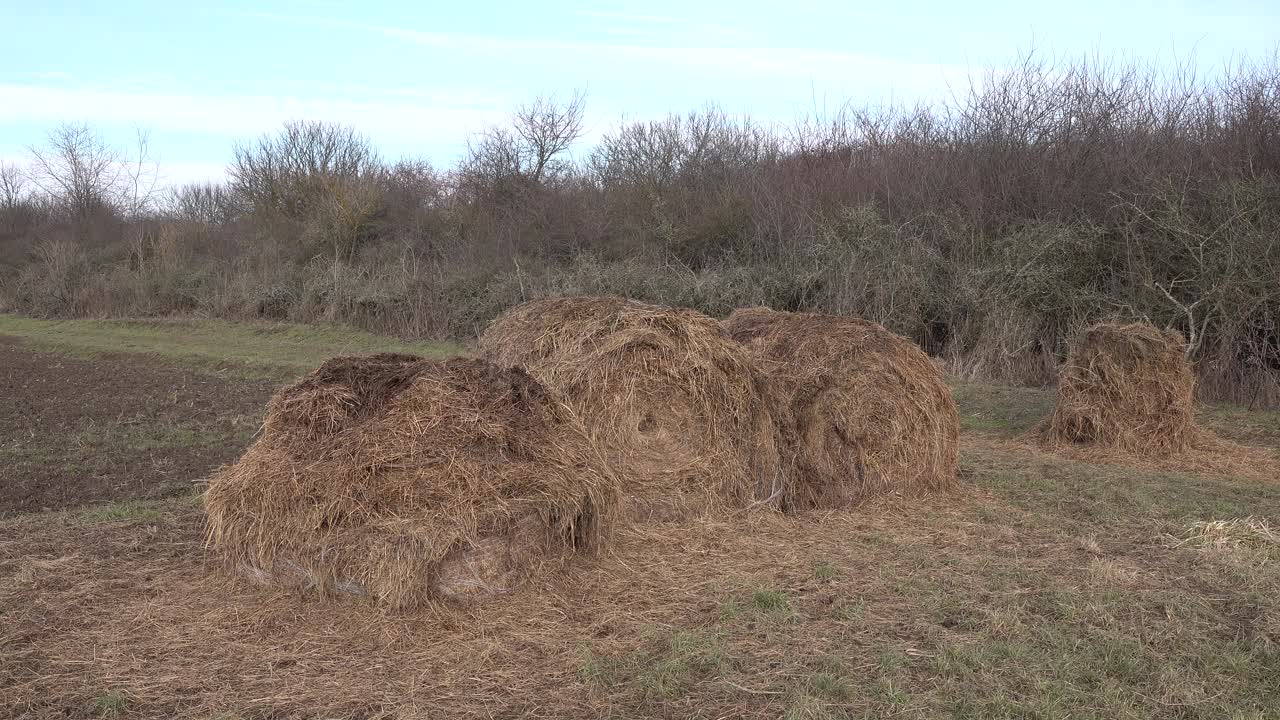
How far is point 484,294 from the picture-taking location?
26.1 meters

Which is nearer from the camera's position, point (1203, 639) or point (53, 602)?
point (1203, 639)

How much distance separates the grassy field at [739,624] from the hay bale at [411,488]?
0.21m

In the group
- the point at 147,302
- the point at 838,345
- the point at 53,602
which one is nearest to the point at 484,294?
the point at 147,302

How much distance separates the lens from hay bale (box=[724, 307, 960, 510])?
7.89 meters

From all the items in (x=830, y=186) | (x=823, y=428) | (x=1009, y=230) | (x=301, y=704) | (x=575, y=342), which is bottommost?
(x=301, y=704)

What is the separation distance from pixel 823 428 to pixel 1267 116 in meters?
14.1

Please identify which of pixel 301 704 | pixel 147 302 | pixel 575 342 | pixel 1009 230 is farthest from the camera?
pixel 147 302

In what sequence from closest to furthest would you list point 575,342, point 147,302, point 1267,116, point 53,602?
point 53,602 < point 575,342 < point 1267,116 < point 147,302

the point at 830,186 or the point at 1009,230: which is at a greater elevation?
the point at 830,186

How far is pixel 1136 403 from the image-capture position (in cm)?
1106

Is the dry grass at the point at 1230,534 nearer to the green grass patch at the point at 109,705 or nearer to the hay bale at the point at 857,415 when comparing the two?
the hay bale at the point at 857,415

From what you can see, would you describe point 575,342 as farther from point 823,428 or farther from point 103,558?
point 103,558

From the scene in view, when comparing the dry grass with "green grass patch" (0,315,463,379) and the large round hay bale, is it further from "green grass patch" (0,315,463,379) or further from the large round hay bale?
"green grass patch" (0,315,463,379)

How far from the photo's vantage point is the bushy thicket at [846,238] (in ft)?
52.2
